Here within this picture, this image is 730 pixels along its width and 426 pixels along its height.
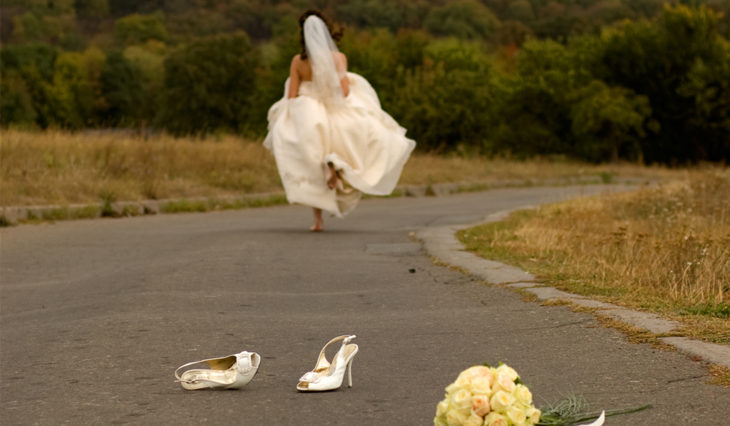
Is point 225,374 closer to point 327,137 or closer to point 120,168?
point 327,137

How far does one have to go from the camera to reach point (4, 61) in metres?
96.4

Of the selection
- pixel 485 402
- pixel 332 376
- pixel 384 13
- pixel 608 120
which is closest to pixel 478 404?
pixel 485 402

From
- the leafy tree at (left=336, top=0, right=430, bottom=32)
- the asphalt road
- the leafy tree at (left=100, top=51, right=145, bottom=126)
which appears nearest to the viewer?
the asphalt road

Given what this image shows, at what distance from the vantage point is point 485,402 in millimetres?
3182

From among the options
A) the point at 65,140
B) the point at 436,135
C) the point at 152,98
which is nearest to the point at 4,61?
the point at 152,98

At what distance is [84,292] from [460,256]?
326cm

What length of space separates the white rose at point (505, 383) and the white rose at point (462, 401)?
0.32 feet

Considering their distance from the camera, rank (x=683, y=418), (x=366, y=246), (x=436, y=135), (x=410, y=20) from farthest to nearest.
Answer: (x=410, y=20), (x=436, y=135), (x=366, y=246), (x=683, y=418)

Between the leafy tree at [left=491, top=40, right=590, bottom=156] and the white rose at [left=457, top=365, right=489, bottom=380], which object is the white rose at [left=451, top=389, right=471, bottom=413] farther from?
the leafy tree at [left=491, top=40, right=590, bottom=156]

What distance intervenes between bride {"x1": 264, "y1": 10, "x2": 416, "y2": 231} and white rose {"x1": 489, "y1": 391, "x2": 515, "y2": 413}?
978 centimetres

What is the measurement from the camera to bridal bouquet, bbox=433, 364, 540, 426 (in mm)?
3180

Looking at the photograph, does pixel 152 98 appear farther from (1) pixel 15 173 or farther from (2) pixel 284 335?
(2) pixel 284 335

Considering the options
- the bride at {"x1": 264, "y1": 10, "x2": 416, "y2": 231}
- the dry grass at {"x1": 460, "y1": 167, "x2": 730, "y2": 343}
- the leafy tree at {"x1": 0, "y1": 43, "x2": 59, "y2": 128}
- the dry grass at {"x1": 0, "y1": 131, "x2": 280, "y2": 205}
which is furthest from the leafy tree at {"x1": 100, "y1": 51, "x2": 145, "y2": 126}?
the dry grass at {"x1": 460, "y1": 167, "x2": 730, "y2": 343}

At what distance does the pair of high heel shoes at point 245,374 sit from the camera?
454cm
